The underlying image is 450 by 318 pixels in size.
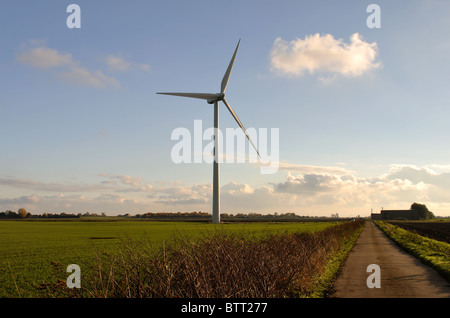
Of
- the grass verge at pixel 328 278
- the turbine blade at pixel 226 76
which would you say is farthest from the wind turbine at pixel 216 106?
the grass verge at pixel 328 278

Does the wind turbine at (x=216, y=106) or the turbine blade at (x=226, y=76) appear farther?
the wind turbine at (x=216, y=106)

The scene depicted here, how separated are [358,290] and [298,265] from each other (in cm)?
244

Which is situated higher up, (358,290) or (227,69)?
(227,69)

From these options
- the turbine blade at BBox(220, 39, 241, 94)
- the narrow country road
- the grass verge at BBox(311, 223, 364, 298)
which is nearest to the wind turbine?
the turbine blade at BBox(220, 39, 241, 94)

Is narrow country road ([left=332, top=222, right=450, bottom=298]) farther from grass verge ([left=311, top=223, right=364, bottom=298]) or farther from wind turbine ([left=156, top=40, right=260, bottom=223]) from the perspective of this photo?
wind turbine ([left=156, top=40, right=260, bottom=223])

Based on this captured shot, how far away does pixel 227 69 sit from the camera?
70.9m

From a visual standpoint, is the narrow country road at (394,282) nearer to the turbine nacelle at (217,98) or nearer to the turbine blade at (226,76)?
the turbine blade at (226,76)

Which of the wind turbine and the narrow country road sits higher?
the wind turbine

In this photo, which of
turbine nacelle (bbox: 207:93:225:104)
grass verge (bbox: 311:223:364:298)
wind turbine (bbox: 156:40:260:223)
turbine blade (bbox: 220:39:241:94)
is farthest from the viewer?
turbine nacelle (bbox: 207:93:225:104)
